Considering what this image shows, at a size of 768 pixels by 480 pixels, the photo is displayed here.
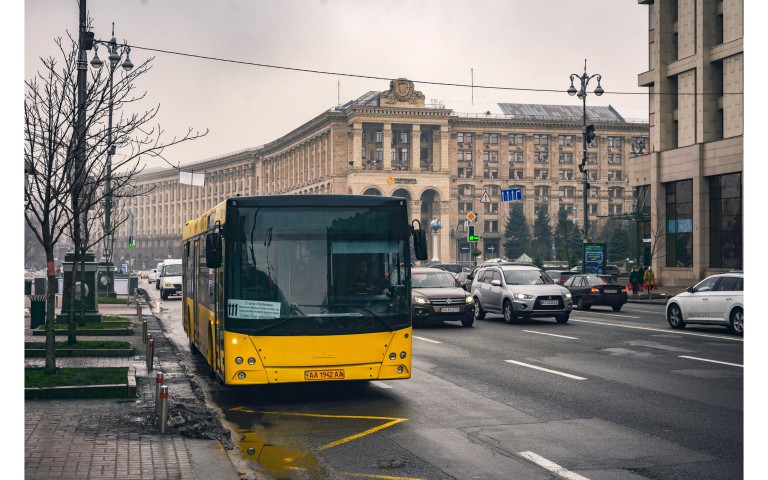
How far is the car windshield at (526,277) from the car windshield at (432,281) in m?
1.89

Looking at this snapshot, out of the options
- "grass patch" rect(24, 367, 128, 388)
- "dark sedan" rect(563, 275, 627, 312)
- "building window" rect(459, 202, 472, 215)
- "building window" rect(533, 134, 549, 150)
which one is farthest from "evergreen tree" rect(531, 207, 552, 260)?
"grass patch" rect(24, 367, 128, 388)

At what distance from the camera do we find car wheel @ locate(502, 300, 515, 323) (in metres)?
26.7

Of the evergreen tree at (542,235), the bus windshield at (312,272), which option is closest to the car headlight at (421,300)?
the bus windshield at (312,272)

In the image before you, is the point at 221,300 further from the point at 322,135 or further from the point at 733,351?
the point at 322,135

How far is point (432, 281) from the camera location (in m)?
26.8

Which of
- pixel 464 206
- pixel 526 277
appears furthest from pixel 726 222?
pixel 464 206

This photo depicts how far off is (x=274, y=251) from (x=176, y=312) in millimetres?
26349

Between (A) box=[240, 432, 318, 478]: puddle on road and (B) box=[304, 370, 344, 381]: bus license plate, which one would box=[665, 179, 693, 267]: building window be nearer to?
(B) box=[304, 370, 344, 381]: bus license plate

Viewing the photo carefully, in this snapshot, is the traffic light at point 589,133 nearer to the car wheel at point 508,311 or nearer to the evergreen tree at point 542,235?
the car wheel at point 508,311

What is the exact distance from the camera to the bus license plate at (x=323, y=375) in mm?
11852

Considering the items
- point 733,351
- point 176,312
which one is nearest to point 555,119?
point 176,312

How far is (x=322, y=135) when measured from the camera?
437ft

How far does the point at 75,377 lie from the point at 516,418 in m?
6.43

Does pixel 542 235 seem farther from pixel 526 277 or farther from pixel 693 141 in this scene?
pixel 526 277
